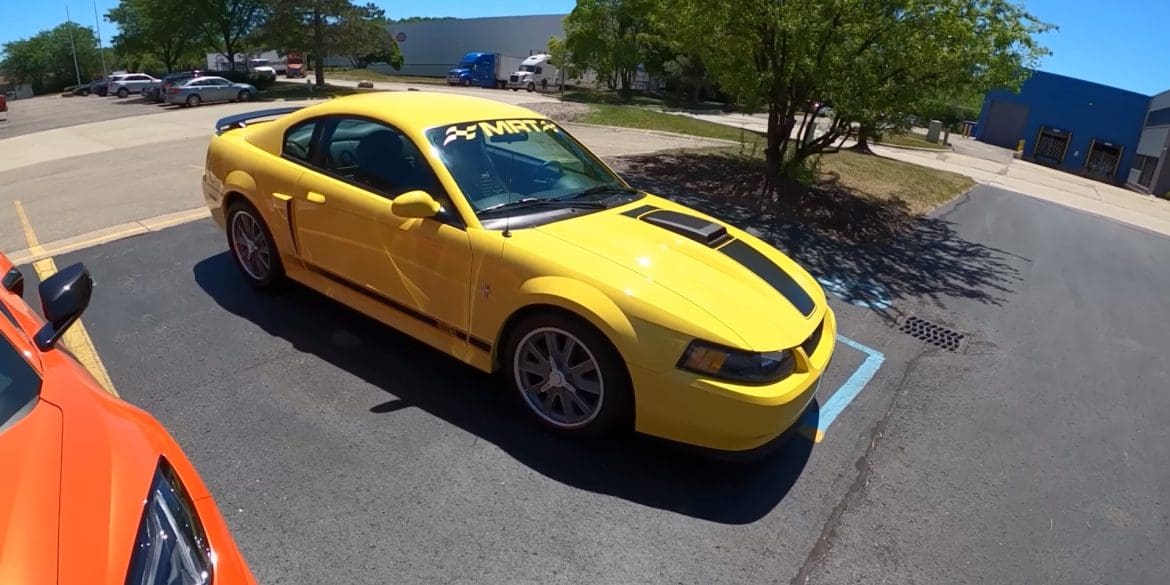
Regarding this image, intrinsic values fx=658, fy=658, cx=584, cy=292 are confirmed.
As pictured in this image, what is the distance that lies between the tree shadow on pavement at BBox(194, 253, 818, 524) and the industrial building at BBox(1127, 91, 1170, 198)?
38.4 m

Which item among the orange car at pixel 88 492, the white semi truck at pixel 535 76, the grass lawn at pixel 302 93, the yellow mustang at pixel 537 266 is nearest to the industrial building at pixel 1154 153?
the white semi truck at pixel 535 76

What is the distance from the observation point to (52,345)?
7.00 ft

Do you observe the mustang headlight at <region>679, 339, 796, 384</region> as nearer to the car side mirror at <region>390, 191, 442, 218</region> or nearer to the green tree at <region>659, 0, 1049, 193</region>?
→ the car side mirror at <region>390, 191, 442, 218</region>

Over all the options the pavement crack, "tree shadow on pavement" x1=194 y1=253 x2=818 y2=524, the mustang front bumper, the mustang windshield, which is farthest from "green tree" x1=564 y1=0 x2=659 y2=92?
the mustang front bumper

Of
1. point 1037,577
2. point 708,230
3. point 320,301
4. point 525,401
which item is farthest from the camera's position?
point 320,301

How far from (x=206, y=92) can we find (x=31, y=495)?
35.3m

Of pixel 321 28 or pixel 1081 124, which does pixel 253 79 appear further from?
pixel 1081 124

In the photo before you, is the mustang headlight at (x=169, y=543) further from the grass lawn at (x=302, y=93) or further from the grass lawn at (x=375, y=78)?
the grass lawn at (x=375, y=78)

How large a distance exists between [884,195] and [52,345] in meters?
12.4

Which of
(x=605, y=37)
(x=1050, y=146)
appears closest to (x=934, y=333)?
(x=605, y=37)

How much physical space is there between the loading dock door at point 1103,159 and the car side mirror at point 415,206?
167ft

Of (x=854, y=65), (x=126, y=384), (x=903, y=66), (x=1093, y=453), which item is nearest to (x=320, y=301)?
(x=126, y=384)

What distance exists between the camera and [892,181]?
45.8ft

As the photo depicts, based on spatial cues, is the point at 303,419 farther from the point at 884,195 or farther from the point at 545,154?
the point at 884,195
